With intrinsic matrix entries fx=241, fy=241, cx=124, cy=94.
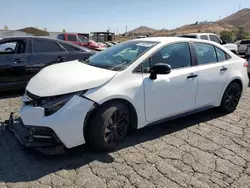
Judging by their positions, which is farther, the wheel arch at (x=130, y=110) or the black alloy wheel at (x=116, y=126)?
the black alloy wheel at (x=116, y=126)

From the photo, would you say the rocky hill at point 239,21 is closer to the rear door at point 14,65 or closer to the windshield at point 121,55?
the rear door at point 14,65

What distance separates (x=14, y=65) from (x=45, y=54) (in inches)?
31.3

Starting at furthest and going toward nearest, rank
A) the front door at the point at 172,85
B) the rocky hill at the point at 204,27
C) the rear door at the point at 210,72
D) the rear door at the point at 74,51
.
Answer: the rocky hill at the point at 204,27
the rear door at the point at 74,51
the rear door at the point at 210,72
the front door at the point at 172,85

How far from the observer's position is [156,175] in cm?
275

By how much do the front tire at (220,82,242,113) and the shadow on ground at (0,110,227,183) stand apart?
160 cm

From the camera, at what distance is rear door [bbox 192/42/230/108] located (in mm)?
4039

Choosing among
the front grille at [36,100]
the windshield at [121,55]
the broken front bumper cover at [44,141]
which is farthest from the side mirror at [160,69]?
the broken front bumper cover at [44,141]

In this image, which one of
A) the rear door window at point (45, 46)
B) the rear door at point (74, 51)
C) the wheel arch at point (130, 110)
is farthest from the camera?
the rear door at point (74, 51)

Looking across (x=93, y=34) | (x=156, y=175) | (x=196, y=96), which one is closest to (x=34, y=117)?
(x=156, y=175)

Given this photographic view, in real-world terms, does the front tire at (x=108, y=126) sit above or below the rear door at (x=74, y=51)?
below

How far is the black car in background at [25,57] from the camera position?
547 cm

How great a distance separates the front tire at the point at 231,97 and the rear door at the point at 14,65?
4.40m

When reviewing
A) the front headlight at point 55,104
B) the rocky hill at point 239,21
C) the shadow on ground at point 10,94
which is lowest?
the shadow on ground at point 10,94

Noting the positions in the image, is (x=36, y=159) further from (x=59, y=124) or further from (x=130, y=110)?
(x=130, y=110)
